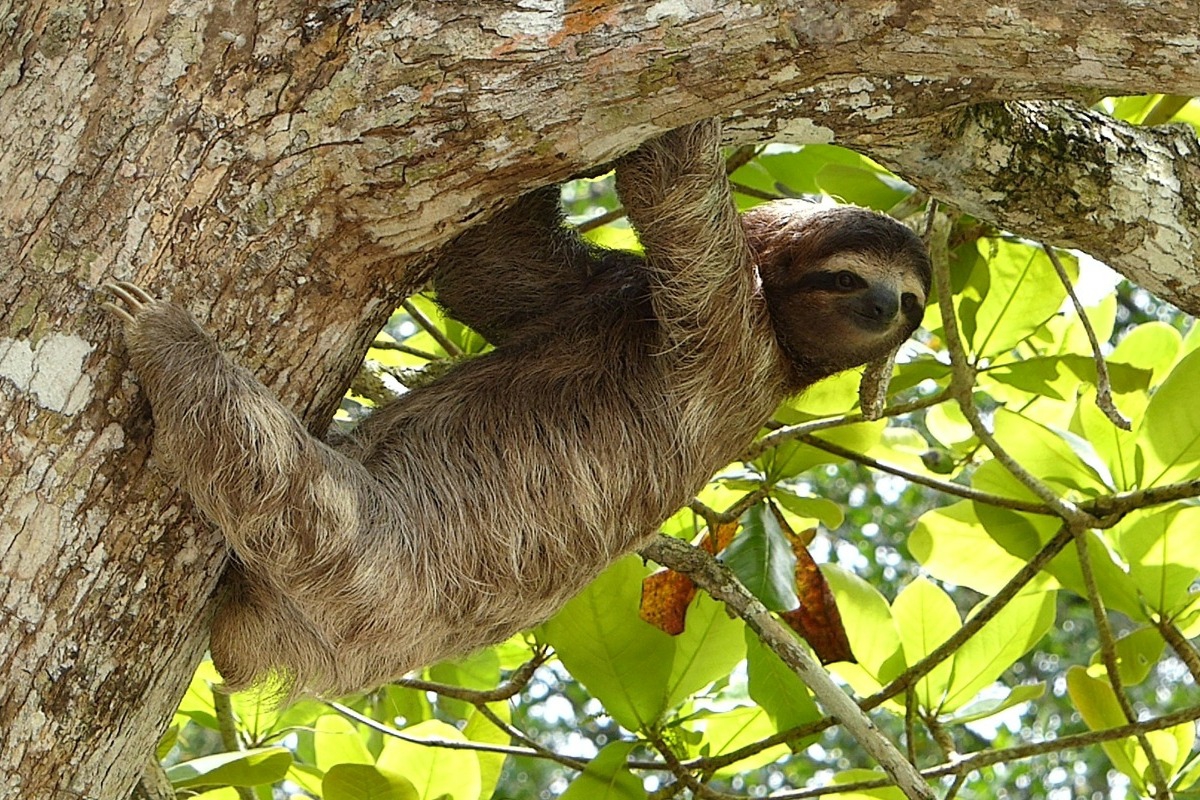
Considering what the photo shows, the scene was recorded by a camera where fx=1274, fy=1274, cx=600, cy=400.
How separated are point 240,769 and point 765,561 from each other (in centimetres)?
212

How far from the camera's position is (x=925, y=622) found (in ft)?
18.1

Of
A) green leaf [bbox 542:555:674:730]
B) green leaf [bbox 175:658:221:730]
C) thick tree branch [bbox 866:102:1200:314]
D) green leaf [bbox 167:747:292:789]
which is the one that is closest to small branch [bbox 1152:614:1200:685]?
thick tree branch [bbox 866:102:1200:314]

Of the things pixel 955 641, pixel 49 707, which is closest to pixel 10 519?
pixel 49 707

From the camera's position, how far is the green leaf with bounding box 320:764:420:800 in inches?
177

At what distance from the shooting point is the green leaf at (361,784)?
4.51 m

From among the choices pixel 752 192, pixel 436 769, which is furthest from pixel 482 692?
pixel 752 192

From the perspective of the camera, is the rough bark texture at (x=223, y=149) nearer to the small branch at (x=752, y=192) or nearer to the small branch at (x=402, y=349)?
the small branch at (x=402, y=349)

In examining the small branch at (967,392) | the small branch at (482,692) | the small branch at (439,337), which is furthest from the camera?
the small branch at (439,337)

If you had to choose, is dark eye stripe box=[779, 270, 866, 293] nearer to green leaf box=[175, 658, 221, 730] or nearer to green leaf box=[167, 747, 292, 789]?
green leaf box=[167, 747, 292, 789]

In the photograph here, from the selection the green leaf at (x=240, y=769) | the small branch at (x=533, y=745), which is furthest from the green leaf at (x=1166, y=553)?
the green leaf at (x=240, y=769)

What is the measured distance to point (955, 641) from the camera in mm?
5207

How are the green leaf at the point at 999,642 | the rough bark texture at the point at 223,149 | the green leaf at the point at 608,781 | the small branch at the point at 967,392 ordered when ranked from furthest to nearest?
1. the green leaf at the point at 999,642
2. the small branch at the point at 967,392
3. the green leaf at the point at 608,781
4. the rough bark texture at the point at 223,149

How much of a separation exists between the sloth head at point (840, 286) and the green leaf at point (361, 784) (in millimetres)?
2110

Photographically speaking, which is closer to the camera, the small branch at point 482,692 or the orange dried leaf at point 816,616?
the small branch at point 482,692
